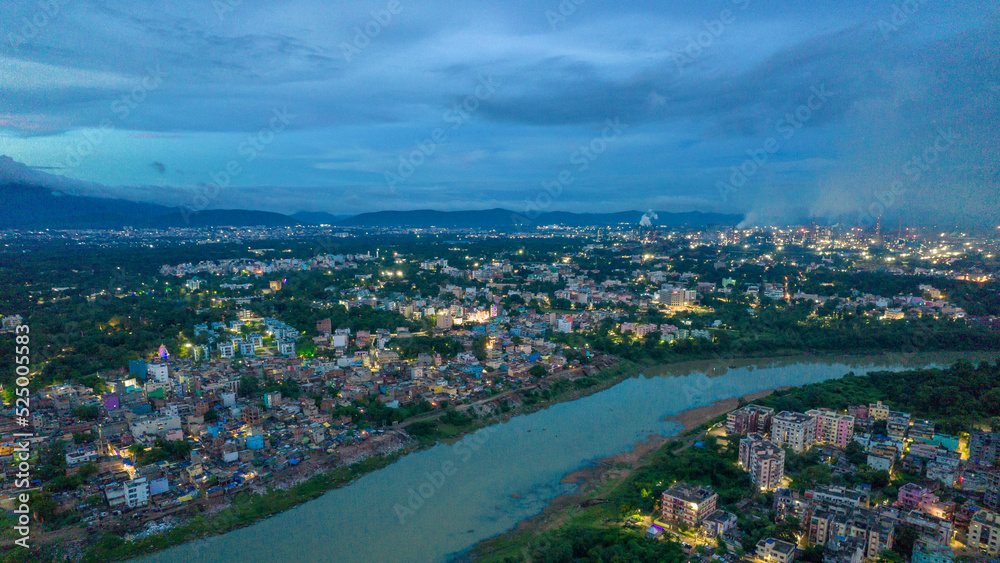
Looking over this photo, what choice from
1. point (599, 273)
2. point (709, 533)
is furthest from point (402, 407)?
point (599, 273)

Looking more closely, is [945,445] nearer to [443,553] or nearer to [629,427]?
[629,427]

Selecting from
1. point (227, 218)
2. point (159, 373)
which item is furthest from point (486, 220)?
point (159, 373)

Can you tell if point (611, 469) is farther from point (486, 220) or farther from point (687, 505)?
point (486, 220)

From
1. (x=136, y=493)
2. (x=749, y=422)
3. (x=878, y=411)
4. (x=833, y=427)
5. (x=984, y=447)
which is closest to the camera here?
(x=136, y=493)

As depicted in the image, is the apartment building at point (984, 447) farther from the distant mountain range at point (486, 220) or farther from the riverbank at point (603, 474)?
the distant mountain range at point (486, 220)

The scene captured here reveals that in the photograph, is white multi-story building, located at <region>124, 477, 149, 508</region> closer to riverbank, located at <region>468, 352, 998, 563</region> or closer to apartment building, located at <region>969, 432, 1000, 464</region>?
riverbank, located at <region>468, 352, 998, 563</region>

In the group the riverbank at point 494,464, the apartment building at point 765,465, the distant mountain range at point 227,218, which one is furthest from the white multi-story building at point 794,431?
the distant mountain range at point 227,218

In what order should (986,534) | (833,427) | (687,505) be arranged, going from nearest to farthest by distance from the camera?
(986,534) < (687,505) < (833,427)
